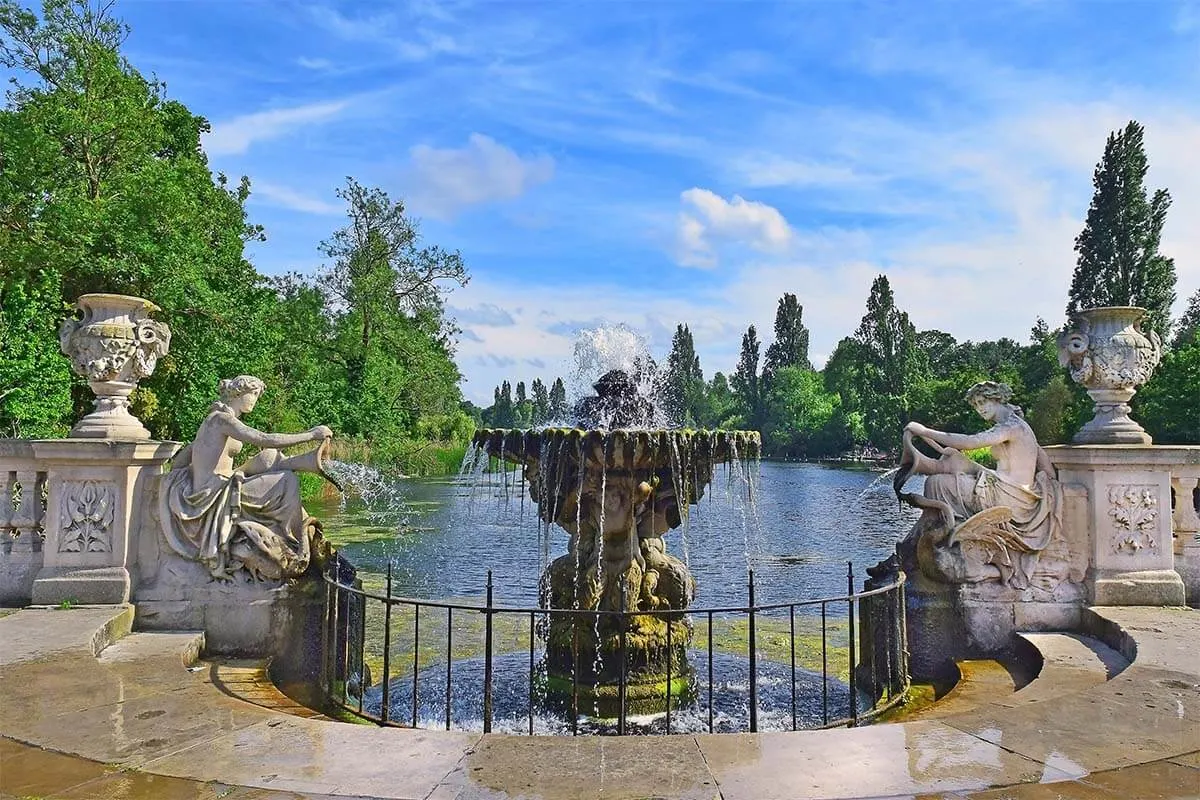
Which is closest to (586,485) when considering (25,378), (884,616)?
(884,616)

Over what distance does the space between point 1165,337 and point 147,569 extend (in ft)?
157

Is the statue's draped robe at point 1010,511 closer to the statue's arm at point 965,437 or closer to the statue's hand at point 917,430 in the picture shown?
the statue's arm at point 965,437

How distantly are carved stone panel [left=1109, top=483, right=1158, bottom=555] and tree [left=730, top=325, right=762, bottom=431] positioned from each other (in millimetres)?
77555

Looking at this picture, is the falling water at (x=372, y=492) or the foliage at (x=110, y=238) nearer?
→ the foliage at (x=110, y=238)

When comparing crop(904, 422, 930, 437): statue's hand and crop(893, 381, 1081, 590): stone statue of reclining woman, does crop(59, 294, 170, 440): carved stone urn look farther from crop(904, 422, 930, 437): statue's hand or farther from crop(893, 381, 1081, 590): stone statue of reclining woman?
crop(893, 381, 1081, 590): stone statue of reclining woman

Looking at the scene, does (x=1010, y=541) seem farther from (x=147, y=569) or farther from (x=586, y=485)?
(x=147, y=569)

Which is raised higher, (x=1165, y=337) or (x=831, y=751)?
(x=1165, y=337)

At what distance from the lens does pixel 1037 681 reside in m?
5.46

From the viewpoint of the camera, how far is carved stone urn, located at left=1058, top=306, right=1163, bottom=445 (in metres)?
7.02

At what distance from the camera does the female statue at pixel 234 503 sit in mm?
6527

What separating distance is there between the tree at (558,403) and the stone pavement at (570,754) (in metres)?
5.22

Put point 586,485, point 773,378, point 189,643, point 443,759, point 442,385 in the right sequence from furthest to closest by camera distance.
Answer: point 773,378 < point 442,385 < point 586,485 < point 189,643 < point 443,759

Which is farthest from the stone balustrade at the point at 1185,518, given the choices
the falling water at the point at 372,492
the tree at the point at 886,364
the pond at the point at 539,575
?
the tree at the point at 886,364

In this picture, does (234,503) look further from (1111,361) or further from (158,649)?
(1111,361)
